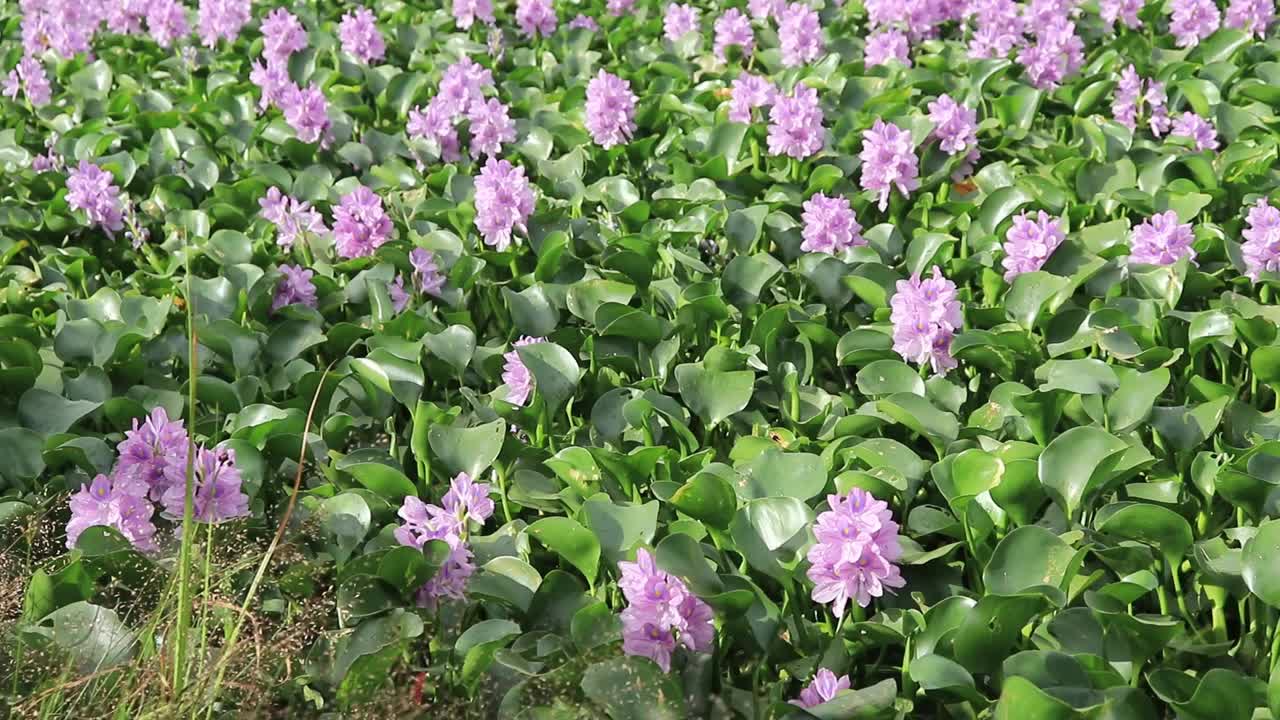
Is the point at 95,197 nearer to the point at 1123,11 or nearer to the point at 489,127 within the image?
the point at 489,127

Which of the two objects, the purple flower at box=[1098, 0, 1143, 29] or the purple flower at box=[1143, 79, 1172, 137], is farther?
the purple flower at box=[1098, 0, 1143, 29]

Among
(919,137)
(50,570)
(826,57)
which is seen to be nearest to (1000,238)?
(919,137)

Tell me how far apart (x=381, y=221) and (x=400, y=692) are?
166 centimetres

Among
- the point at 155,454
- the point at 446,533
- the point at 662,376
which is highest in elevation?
the point at 155,454

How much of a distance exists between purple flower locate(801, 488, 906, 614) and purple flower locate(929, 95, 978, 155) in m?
1.84

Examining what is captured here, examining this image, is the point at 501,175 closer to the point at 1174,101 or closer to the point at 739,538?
the point at 739,538

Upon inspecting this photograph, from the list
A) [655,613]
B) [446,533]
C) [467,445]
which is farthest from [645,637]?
[467,445]

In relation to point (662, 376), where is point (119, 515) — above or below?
above

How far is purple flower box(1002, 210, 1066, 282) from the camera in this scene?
10.5 ft

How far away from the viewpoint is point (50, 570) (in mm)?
2393

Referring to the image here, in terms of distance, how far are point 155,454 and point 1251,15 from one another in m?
3.68

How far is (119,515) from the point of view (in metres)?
2.40

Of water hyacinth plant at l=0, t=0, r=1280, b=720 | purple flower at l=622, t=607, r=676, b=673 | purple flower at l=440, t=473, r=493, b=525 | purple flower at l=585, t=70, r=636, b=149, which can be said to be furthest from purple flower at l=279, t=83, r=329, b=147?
purple flower at l=622, t=607, r=676, b=673

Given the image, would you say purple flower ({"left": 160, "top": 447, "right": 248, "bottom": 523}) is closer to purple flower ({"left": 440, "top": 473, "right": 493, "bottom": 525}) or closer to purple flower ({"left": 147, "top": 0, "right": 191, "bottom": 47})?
purple flower ({"left": 440, "top": 473, "right": 493, "bottom": 525})
